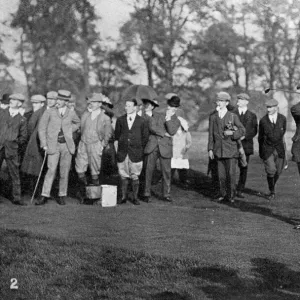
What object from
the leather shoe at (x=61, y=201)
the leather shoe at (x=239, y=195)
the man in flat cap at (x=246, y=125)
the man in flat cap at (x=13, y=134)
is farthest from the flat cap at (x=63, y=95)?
the leather shoe at (x=239, y=195)

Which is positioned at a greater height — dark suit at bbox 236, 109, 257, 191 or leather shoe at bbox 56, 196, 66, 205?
dark suit at bbox 236, 109, 257, 191

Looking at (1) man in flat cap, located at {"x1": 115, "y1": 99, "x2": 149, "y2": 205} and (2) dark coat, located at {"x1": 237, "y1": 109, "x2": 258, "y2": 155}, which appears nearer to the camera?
(1) man in flat cap, located at {"x1": 115, "y1": 99, "x2": 149, "y2": 205}

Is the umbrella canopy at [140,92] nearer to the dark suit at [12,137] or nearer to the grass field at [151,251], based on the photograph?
the dark suit at [12,137]

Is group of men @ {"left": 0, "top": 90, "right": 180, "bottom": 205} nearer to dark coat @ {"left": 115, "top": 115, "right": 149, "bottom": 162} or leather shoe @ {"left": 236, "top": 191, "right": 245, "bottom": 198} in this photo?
dark coat @ {"left": 115, "top": 115, "right": 149, "bottom": 162}

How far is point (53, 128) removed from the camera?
1174cm

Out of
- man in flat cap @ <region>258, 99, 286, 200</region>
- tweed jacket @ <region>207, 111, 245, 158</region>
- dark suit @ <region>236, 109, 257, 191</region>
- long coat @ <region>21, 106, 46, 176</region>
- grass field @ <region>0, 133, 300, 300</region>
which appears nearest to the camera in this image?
grass field @ <region>0, 133, 300, 300</region>

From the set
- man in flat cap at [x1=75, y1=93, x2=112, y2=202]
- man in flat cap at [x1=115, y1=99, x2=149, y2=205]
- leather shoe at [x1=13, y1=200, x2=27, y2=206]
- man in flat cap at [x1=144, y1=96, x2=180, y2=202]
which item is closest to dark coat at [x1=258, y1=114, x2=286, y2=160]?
man in flat cap at [x1=144, y1=96, x2=180, y2=202]

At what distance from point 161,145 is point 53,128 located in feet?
6.53

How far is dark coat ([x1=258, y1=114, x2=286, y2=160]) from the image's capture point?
12.9 meters

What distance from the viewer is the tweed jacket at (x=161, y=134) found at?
1231 centimetres

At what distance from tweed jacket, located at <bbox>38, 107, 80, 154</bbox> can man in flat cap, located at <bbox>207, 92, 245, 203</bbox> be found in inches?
102

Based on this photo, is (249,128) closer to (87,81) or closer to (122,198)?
(122,198)

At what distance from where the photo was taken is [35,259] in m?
6.75

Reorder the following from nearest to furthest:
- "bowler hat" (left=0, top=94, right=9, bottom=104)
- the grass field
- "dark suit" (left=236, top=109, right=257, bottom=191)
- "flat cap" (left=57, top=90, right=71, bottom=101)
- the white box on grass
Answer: the grass field < the white box on grass < "flat cap" (left=57, top=90, right=71, bottom=101) < "bowler hat" (left=0, top=94, right=9, bottom=104) < "dark suit" (left=236, top=109, right=257, bottom=191)
